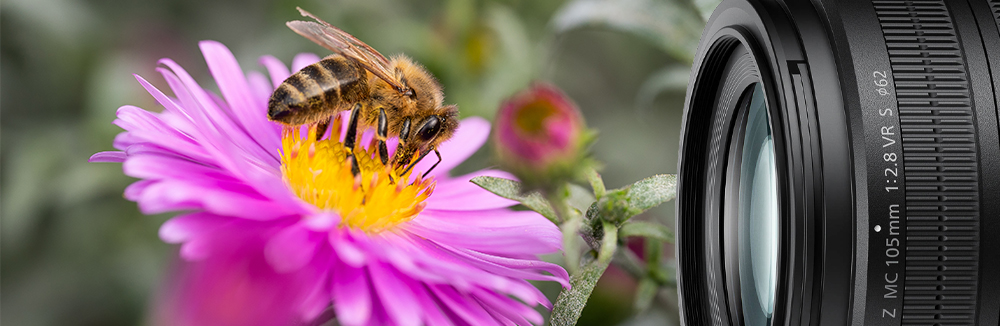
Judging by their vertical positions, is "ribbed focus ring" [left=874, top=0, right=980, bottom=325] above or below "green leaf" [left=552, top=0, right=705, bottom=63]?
below

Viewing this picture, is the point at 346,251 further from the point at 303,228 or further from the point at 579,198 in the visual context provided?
the point at 579,198

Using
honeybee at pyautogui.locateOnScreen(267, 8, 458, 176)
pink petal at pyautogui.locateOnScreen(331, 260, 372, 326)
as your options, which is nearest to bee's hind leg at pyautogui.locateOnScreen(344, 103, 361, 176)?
honeybee at pyautogui.locateOnScreen(267, 8, 458, 176)

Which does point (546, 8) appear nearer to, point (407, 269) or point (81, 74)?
point (81, 74)

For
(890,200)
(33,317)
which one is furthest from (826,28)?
(33,317)

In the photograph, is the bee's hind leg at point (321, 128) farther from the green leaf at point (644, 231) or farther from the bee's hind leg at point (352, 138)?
the green leaf at point (644, 231)

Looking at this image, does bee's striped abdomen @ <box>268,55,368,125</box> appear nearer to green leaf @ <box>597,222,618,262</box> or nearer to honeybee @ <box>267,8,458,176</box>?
honeybee @ <box>267,8,458,176</box>

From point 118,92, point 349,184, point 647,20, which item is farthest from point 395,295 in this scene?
point 118,92
